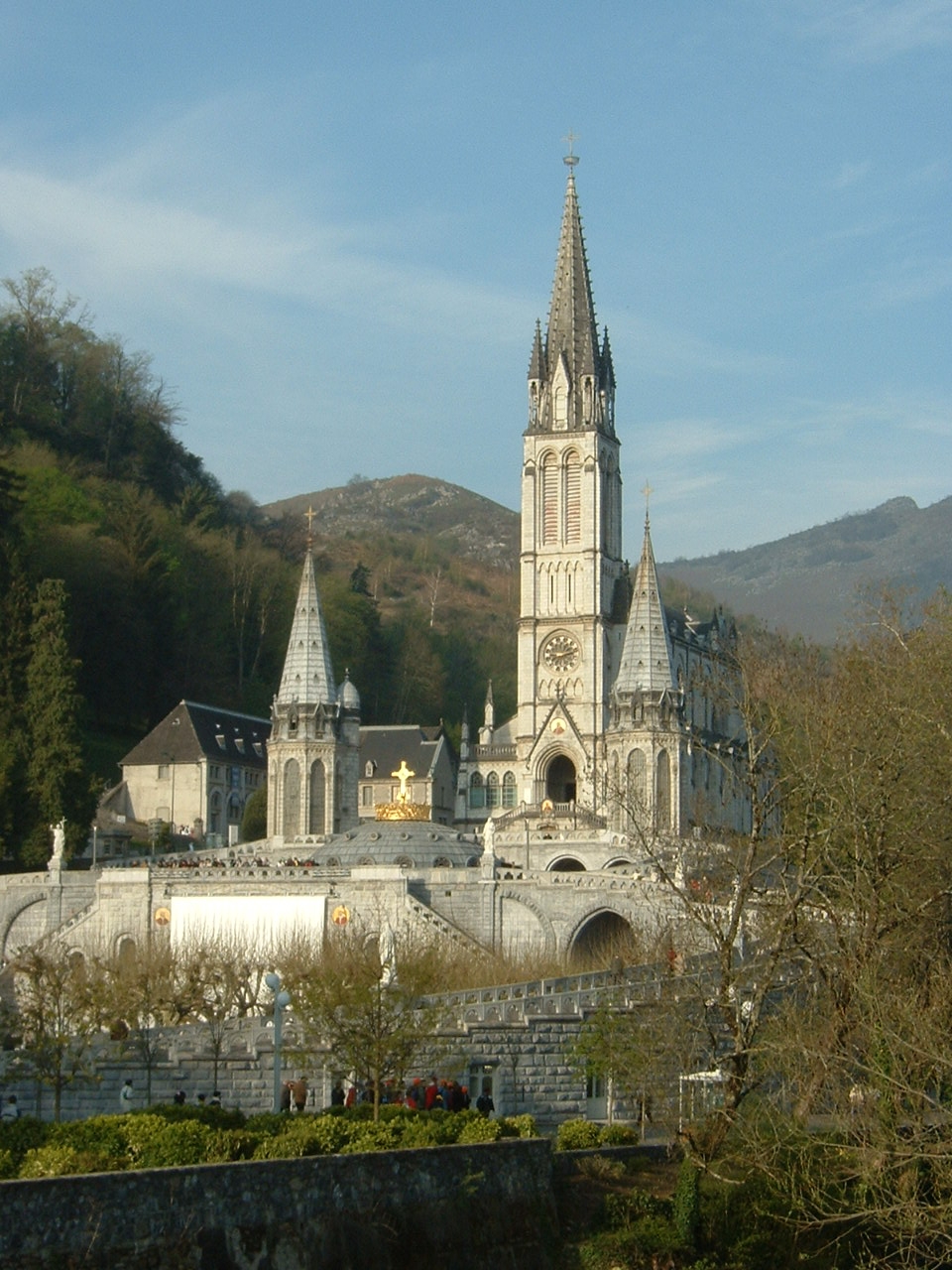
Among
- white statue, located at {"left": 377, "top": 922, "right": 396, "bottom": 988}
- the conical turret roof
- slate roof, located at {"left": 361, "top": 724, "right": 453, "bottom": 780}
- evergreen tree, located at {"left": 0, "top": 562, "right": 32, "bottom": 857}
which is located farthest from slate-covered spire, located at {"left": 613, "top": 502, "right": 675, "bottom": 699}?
white statue, located at {"left": 377, "top": 922, "right": 396, "bottom": 988}

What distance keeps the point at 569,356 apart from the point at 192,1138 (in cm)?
7908

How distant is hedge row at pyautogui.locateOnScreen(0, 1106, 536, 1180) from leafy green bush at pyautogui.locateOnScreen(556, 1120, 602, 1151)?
2.40 meters

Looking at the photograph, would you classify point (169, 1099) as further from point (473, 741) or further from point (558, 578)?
point (473, 741)

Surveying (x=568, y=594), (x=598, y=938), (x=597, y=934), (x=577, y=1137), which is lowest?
(x=577, y=1137)

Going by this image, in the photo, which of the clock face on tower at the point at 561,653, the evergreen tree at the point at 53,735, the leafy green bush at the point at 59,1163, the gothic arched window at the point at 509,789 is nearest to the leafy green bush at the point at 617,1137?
the leafy green bush at the point at 59,1163

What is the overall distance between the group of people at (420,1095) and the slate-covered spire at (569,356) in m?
66.8

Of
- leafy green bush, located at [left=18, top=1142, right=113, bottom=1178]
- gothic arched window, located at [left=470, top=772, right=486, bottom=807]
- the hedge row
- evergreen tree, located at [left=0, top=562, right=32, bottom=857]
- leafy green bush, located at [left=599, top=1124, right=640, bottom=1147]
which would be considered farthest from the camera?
gothic arched window, located at [left=470, top=772, right=486, bottom=807]

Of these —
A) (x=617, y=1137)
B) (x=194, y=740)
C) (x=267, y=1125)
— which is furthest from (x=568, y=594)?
(x=267, y=1125)

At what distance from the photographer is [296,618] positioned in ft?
284

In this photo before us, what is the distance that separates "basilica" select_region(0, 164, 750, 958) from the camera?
233 feet

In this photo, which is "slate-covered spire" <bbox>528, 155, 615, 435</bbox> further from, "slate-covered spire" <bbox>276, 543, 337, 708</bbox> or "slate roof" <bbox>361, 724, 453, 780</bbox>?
"slate-covered spire" <bbox>276, 543, 337, 708</bbox>

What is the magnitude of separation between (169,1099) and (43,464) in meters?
73.0

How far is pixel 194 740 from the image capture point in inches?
3839

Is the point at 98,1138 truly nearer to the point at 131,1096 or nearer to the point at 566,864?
the point at 131,1096
